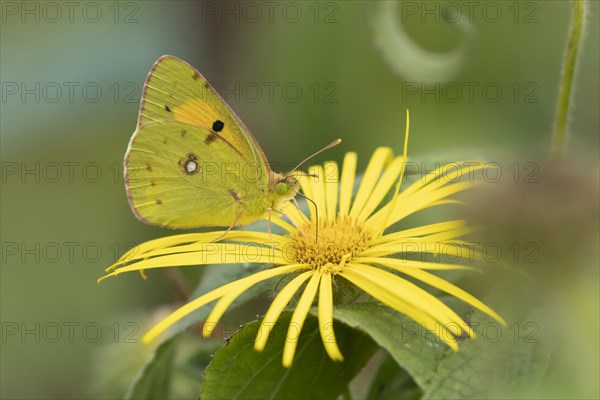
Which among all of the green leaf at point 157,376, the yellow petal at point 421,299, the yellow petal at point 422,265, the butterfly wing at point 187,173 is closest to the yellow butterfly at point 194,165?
the butterfly wing at point 187,173

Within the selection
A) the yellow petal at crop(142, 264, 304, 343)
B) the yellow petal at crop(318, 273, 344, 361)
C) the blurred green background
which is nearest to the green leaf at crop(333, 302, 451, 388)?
the yellow petal at crop(318, 273, 344, 361)

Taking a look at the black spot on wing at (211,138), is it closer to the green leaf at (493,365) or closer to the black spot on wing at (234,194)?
the black spot on wing at (234,194)

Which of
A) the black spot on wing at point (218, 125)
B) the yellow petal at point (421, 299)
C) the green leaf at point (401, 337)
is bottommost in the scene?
the green leaf at point (401, 337)

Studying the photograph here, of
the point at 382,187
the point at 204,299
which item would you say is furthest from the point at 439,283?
the point at 382,187

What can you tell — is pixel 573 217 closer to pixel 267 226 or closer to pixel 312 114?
pixel 267 226

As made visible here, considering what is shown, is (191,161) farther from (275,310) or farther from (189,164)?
(275,310)

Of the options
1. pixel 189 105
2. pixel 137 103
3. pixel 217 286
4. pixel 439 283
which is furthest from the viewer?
pixel 137 103
